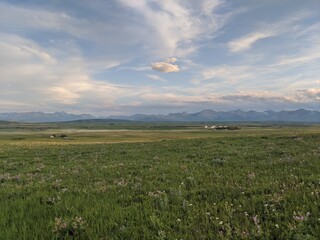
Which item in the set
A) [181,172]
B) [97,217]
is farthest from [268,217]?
[181,172]

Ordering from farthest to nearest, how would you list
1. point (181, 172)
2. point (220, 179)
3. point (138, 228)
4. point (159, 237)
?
point (181, 172)
point (220, 179)
point (138, 228)
point (159, 237)

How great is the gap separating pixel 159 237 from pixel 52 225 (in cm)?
278

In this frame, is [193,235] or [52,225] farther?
[52,225]

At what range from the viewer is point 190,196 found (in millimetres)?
8742

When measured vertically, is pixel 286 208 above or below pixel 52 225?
above

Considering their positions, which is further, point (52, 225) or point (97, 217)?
point (97, 217)

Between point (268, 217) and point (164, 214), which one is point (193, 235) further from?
point (268, 217)

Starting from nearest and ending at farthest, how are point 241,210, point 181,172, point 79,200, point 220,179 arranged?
1. point 241,210
2. point 79,200
3. point 220,179
4. point 181,172

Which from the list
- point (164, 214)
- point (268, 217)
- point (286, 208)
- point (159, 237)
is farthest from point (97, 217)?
point (286, 208)

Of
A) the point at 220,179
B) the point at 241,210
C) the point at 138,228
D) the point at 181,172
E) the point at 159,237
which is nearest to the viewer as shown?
the point at 159,237

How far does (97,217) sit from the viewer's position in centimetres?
702

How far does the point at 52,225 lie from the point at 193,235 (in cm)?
340

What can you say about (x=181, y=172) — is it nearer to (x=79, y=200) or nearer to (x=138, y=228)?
(x=79, y=200)

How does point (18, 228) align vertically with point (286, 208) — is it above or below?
below
